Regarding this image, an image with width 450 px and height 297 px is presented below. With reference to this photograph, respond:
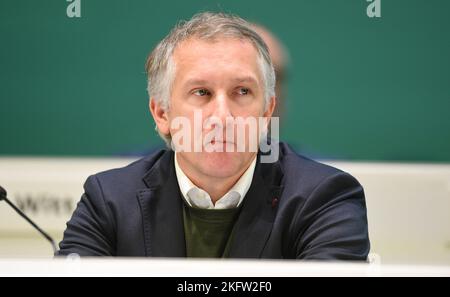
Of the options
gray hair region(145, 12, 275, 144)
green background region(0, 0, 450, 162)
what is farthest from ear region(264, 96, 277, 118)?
green background region(0, 0, 450, 162)

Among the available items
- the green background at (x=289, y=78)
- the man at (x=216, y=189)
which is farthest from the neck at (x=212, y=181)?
the green background at (x=289, y=78)

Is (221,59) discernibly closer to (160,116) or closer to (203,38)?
(203,38)

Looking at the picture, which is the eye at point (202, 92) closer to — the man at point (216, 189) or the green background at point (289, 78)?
the man at point (216, 189)

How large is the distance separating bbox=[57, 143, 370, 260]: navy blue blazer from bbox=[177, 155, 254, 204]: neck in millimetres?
42

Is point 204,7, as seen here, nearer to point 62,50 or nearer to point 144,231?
point 62,50

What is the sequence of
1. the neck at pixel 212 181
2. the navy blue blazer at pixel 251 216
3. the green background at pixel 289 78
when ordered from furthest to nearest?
the green background at pixel 289 78 → the neck at pixel 212 181 → the navy blue blazer at pixel 251 216

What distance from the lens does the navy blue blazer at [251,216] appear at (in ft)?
4.42

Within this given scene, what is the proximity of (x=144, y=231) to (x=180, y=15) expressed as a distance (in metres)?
0.71

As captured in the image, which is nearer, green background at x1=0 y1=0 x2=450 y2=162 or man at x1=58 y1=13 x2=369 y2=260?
man at x1=58 y1=13 x2=369 y2=260

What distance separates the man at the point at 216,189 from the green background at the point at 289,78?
43 centimetres

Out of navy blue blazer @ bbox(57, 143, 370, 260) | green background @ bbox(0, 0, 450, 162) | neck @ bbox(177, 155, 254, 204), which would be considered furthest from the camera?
green background @ bbox(0, 0, 450, 162)

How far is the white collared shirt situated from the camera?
1.44 metres

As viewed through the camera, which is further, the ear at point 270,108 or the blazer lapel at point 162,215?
the ear at point 270,108

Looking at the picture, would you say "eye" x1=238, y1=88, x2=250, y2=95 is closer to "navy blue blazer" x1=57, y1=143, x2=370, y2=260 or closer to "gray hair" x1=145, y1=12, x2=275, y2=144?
"gray hair" x1=145, y1=12, x2=275, y2=144
